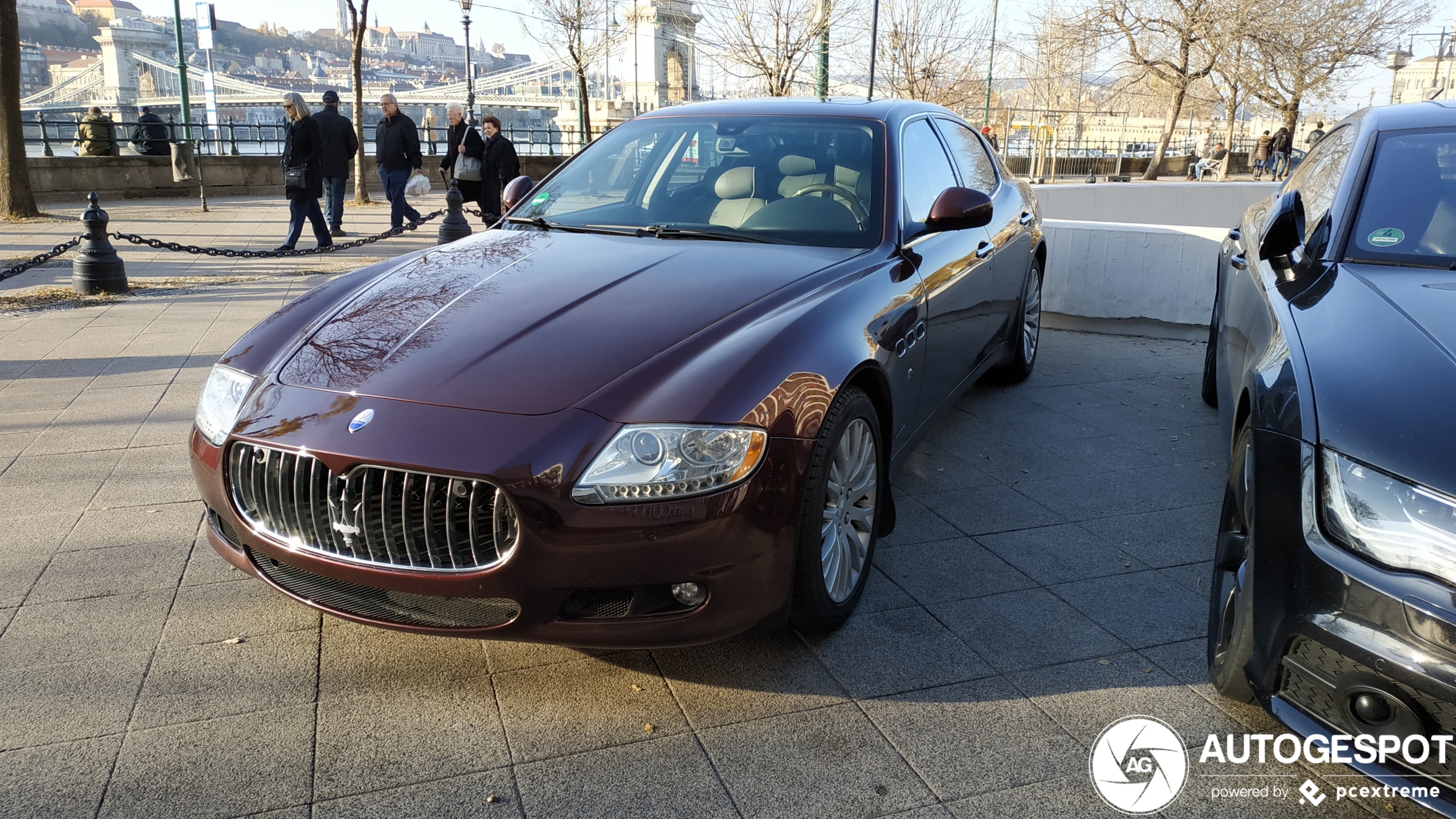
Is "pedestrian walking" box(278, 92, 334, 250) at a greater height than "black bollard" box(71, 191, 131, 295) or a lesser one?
greater

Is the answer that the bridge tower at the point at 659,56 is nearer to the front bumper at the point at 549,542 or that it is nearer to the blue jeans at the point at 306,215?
the blue jeans at the point at 306,215

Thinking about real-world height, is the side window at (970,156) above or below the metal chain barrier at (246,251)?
above

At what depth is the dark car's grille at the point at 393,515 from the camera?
8.19 feet

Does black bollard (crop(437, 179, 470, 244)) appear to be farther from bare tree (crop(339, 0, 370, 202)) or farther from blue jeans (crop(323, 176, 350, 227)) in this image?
bare tree (crop(339, 0, 370, 202))

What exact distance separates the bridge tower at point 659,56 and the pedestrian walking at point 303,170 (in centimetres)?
2317

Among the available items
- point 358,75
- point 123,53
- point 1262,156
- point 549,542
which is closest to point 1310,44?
point 1262,156

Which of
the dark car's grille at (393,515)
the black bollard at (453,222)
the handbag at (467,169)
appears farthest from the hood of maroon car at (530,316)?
the handbag at (467,169)

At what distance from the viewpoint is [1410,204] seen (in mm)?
3328

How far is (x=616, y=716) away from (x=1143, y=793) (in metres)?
1.32

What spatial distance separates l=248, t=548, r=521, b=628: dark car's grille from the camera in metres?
2.60

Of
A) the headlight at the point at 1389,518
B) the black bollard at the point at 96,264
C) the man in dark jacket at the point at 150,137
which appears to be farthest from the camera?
the man in dark jacket at the point at 150,137

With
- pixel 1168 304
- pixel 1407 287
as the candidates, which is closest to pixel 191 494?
pixel 1407 287

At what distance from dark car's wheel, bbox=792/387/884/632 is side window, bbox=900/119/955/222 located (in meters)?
1.14

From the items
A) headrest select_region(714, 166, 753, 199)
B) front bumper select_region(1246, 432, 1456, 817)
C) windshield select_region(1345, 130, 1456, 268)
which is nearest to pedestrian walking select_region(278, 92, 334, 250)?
headrest select_region(714, 166, 753, 199)
